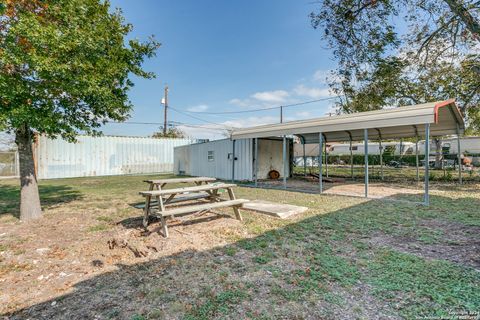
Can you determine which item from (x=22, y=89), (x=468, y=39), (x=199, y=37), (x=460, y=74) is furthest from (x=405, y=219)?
(x=199, y=37)

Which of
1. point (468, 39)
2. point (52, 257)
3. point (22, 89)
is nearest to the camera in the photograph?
point (52, 257)

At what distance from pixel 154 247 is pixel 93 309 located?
1.50m

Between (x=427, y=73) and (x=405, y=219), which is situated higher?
(x=427, y=73)

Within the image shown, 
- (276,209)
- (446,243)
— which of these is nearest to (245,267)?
(276,209)

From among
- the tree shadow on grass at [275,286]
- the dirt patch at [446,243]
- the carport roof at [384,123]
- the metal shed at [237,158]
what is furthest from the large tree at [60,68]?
the metal shed at [237,158]

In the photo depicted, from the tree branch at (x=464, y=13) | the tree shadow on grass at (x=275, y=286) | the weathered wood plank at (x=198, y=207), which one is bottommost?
the tree shadow on grass at (x=275, y=286)

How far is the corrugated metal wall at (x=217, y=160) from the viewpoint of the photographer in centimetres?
1307

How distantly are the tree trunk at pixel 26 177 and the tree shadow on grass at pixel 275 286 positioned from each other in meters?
3.86

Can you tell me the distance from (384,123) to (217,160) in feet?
31.3

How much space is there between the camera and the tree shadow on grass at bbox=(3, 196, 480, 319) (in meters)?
2.23

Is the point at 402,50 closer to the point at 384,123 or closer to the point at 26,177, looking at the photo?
the point at 384,123

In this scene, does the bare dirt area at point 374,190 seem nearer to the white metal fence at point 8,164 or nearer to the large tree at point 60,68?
the large tree at point 60,68

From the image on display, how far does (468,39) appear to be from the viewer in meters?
9.73

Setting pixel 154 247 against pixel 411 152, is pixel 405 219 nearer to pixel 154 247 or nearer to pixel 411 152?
pixel 154 247
